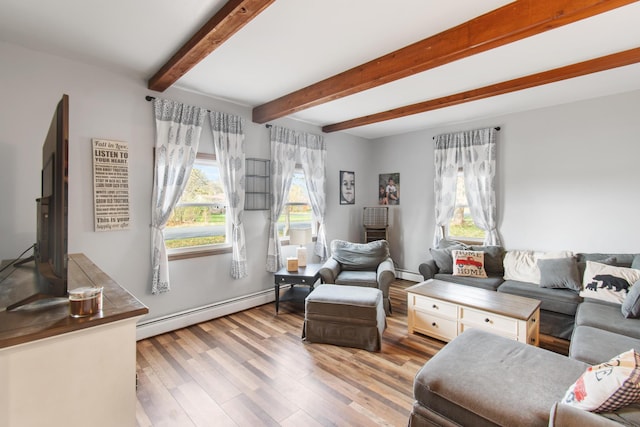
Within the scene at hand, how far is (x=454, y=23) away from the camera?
6.52 ft

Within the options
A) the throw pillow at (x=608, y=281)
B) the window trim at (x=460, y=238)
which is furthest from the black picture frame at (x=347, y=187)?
the throw pillow at (x=608, y=281)

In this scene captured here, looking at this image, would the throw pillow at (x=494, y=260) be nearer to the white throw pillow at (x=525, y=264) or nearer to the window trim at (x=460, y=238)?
the white throw pillow at (x=525, y=264)

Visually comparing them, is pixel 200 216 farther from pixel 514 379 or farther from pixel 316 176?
pixel 514 379

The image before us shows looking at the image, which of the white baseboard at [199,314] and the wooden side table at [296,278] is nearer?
the white baseboard at [199,314]

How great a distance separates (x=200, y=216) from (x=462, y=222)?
153 inches

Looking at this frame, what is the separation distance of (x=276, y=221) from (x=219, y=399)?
2288mm

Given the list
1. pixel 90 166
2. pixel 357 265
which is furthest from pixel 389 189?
pixel 90 166

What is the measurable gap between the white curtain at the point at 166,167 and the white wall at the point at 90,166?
9cm

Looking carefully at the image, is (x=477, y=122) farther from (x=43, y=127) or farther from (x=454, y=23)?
(x=43, y=127)

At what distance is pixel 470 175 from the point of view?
4.30 metres

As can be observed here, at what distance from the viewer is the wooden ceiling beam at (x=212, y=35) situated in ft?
5.50

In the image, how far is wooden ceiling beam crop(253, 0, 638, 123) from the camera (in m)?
1.62

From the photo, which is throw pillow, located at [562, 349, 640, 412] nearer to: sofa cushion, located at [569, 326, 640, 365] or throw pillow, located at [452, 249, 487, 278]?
sofa cushion, located at [569, 326, 640, 365]

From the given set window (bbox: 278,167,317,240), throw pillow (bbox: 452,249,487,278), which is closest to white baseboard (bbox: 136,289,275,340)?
window (bbox: 278,167,317,240)
